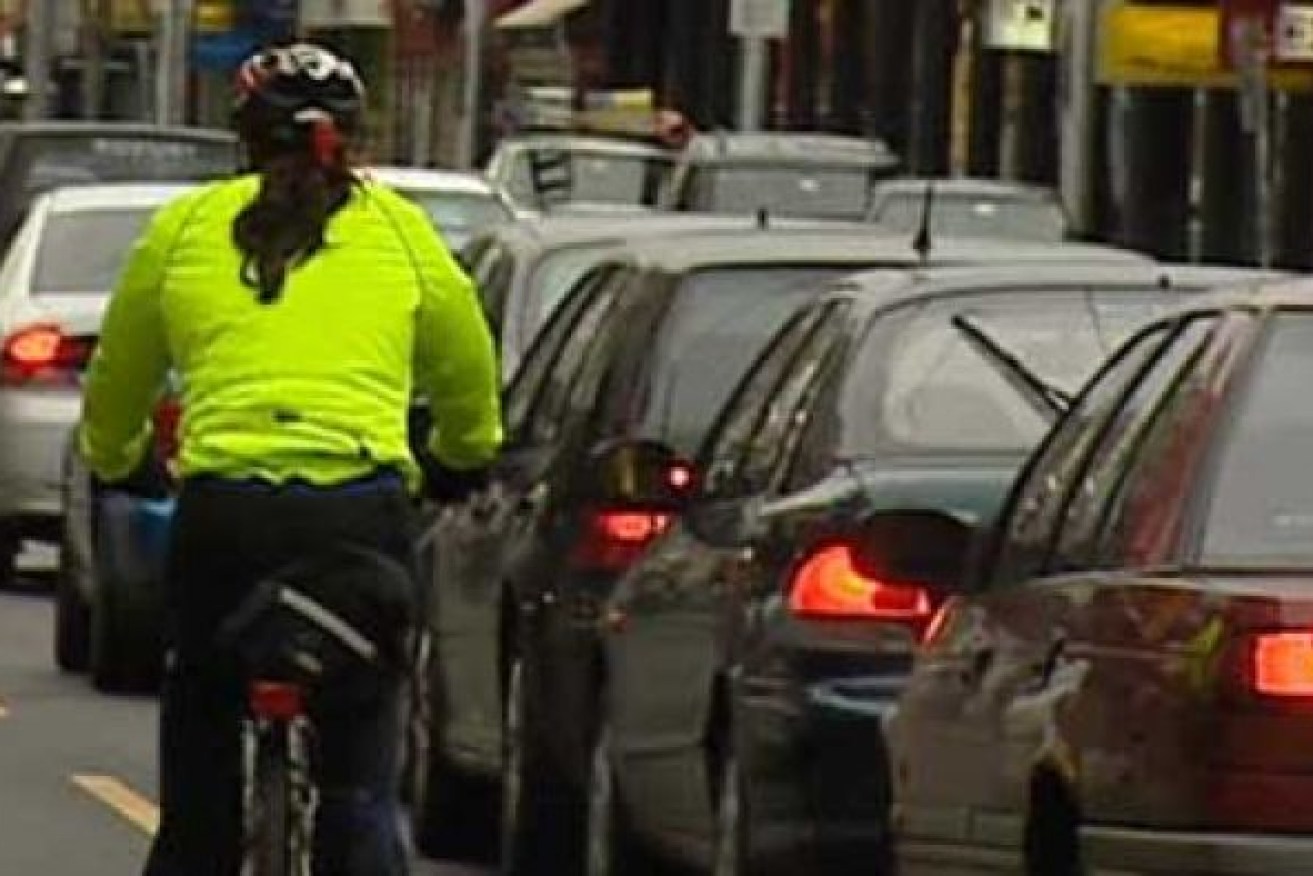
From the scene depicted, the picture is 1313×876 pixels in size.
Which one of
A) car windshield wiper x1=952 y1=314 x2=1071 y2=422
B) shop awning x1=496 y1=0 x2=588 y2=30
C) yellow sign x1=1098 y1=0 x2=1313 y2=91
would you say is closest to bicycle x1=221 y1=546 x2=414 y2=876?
car windshield wiper x1=952 y1=314 x2=1071 y2=422

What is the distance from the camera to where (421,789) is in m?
15.2

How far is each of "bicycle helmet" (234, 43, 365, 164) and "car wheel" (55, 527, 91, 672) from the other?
11.9 meters

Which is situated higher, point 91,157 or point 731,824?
point 731,824

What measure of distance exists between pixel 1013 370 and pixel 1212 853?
4.12m

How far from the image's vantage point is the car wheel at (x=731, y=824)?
11.3m

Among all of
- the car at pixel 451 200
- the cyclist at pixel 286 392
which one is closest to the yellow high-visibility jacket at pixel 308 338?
the cyclist at pixel 286 392

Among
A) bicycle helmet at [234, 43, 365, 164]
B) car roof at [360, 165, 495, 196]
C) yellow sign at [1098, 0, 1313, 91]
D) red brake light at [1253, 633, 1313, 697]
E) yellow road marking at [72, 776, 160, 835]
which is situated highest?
bicycle helmet at [234, 43, 365, 164]

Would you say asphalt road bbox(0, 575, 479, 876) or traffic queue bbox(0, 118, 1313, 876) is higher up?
traffic queue bbox(0, 118, 1313, 876)

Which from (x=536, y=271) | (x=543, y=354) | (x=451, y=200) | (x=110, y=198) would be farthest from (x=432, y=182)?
(x=543, y=354)

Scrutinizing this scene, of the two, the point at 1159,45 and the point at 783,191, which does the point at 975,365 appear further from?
the point at 1159,45

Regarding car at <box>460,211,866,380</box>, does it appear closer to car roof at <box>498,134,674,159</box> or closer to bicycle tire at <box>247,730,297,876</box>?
bicycle tire at <box>247,730,297,876</box>

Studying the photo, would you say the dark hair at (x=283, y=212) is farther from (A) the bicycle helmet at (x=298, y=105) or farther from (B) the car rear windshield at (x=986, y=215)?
(B) the car rear windshield at (x=986, y=215)

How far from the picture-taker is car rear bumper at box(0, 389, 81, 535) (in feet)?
76.1

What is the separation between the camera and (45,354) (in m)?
23.1
